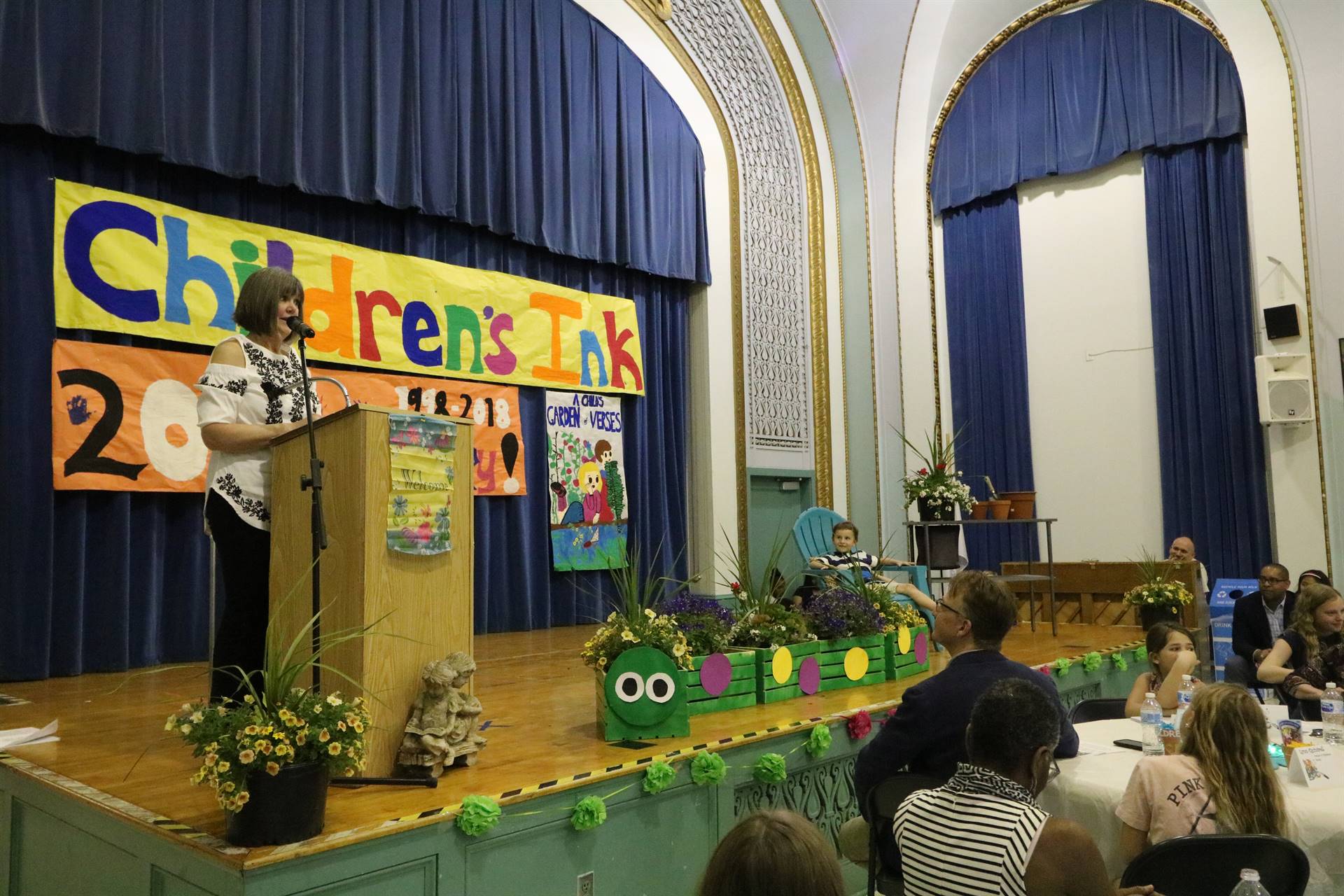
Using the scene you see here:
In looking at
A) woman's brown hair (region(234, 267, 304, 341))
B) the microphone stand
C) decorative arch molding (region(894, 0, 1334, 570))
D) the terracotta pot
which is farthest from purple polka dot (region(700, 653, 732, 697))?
decorative arch molding (region(894, 0, 1334, 570))

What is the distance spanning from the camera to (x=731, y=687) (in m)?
3.47

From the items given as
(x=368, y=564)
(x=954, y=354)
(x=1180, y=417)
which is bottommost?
(x=368, y=564)

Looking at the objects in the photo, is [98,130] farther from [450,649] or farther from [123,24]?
[450,649]

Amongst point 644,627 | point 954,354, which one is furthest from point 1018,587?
point 644,627

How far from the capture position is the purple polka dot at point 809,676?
3746 mm

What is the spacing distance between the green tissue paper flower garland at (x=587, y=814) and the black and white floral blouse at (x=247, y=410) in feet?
3.71

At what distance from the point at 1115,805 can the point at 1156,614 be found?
3953mm

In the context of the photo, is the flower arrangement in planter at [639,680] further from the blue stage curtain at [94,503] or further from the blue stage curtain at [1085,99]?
the blue stage curtain at [1085,99]

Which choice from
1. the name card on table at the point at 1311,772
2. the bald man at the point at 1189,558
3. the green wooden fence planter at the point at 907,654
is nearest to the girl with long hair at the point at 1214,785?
the name card on table at the point at 1311,772

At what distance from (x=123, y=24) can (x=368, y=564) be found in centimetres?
412

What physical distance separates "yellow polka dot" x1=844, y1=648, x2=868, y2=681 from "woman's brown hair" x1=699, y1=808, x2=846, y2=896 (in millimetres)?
2871

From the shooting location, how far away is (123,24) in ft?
16.5

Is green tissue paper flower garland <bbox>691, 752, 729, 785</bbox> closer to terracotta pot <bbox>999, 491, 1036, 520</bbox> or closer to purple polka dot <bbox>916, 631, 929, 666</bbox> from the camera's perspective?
purple polka dot <bbox>916, 631, 929, 666</bbox>

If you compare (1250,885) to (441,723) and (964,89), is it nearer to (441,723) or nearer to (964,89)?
(441,723)
